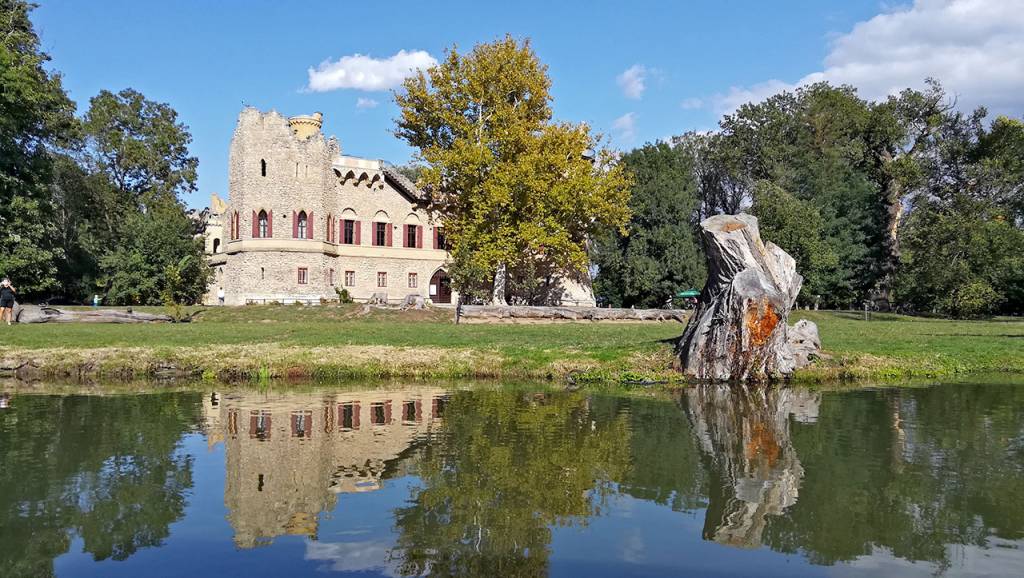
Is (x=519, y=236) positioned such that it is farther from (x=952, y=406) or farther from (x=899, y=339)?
(x=952, y=406)

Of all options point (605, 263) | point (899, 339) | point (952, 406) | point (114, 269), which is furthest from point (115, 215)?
point (952, 406)

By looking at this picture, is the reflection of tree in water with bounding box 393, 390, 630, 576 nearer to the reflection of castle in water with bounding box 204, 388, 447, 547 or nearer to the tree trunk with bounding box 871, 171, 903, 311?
the reflection of castle in water with bounding box 204, 388, 447, 547

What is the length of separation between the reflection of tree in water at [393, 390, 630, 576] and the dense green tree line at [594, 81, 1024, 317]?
4064 cm

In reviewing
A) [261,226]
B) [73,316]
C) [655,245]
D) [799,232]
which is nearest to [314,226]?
[261,226]

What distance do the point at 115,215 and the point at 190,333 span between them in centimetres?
4043

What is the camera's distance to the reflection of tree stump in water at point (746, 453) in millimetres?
6816

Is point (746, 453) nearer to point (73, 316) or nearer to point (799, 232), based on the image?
point (73, 316)

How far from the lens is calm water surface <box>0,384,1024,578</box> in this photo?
5.84 metres

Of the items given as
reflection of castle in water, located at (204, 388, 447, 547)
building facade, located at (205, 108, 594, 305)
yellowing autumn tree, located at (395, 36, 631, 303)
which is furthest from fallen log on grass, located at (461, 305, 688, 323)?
reflection of castle in water, located at (204, 388, 447, 547)

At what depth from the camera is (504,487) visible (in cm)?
765

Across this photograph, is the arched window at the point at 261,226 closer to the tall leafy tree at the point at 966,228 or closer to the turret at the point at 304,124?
the turret at the point at 304,124

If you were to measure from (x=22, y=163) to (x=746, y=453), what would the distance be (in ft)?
128

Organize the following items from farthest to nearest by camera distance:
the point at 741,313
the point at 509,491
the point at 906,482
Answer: the point at 741,313
the point at 906,482
the point at 509,491

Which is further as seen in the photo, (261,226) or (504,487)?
(261,226)
